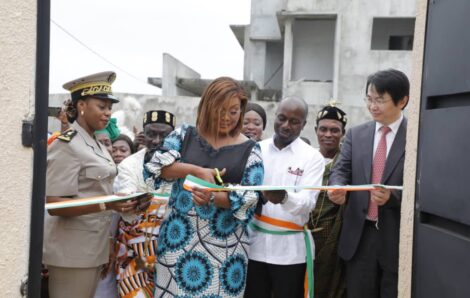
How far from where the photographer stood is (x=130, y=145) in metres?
4.93

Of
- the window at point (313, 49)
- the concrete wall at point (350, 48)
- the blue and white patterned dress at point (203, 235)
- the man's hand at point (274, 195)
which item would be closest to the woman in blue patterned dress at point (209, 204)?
the blue and white patterned dress at point (203, 235)

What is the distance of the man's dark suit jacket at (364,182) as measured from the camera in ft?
10.00

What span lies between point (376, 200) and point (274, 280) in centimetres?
98

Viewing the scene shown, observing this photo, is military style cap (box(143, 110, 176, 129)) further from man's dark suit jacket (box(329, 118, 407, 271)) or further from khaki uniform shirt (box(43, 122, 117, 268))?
man's dark suit jacket (box(329, 118, 407, 271))

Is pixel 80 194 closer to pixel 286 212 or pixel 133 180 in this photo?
pixel 133 180

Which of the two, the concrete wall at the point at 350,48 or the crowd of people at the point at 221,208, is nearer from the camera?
the crowd of people at the point at 221,208

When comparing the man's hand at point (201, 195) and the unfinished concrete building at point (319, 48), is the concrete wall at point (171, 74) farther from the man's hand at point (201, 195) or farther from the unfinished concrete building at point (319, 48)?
the man's hand at point (201, 195)

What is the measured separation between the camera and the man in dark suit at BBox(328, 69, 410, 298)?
305 cm

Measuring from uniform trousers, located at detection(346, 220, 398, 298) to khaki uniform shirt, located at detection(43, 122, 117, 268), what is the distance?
5.79ft

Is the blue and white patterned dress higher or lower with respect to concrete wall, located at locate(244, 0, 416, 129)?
lower

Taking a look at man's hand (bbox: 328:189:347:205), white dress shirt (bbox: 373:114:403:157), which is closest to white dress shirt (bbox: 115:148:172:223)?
man's hand (bbox: 328:189:347:205)

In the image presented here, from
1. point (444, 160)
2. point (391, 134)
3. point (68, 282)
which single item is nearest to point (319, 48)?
point (391, 134)

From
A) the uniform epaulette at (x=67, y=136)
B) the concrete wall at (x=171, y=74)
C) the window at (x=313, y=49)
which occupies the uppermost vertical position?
the window at (x=313, y=49)

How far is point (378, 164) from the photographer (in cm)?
320
